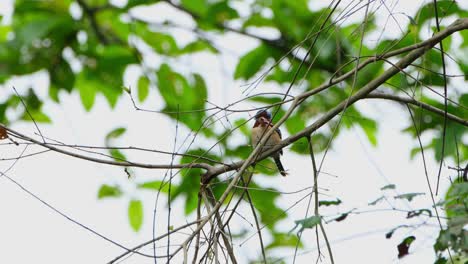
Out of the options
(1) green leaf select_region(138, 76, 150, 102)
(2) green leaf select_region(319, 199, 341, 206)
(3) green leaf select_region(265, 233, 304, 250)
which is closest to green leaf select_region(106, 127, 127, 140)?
(1) green leaf select_region(138, 76, 150, 102)

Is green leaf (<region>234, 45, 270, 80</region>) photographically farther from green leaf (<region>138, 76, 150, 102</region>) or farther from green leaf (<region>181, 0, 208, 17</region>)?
green leaf (<region>138, 76, 150, 102</region>)

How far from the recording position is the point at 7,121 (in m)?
5.54

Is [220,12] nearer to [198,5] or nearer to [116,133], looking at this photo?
[198,5]

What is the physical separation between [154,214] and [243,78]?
7.67 feet

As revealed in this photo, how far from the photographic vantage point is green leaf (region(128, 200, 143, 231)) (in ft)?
19.5

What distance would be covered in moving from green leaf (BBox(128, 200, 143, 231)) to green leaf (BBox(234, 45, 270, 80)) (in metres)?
1.35

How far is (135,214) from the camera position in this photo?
5.98m

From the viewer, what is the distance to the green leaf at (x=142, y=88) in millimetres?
6137

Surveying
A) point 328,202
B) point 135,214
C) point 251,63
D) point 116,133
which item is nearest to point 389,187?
point 328,202

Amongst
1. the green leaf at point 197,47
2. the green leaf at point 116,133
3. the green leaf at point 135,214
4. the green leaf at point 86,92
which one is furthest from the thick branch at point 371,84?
the green leaf at point 86,92

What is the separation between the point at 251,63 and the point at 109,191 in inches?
61.5

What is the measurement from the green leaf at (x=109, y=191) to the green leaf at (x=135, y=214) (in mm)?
120

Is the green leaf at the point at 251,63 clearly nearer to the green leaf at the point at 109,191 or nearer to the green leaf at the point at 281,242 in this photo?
the green leaf at the point at 281,242

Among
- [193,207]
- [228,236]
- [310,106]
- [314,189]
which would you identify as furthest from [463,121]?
[310,106]
